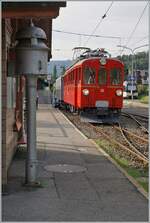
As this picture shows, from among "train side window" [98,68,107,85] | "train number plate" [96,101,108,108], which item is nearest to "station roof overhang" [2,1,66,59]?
"train number plate" [96,101,108,108]

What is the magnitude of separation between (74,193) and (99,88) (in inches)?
668

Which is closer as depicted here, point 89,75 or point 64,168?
point 64,168

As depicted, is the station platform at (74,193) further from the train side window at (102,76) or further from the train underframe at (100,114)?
the train side window at (102,76)

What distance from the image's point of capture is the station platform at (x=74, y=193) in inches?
275

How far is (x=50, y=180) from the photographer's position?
9.74 m

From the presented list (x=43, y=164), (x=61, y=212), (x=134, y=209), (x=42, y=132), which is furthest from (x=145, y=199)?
(x=42, y=132)

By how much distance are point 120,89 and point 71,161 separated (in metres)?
13.6

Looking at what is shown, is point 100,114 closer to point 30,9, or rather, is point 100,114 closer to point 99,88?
point 99,88

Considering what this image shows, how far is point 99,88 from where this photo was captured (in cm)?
2531

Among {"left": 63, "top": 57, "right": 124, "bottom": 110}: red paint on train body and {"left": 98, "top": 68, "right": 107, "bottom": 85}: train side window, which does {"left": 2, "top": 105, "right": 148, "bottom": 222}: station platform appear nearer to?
→ {"left": 63, "top": 57, "right": 124, "bottom": 110}: red paint on train body

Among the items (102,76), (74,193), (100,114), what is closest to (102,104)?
(100,114)

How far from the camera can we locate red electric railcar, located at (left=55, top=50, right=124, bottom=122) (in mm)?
25109

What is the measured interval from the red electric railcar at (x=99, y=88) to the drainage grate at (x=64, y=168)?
1339 centimetres

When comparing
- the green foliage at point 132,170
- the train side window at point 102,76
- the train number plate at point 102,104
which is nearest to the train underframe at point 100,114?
the train number plate at point 102,104
